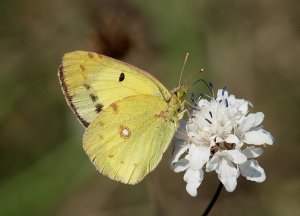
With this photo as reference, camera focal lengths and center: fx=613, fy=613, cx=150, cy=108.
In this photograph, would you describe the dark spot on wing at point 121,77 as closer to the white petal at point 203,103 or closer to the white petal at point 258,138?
the white petal at point 203,103

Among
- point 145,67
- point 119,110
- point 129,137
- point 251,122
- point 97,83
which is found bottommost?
point 145,67

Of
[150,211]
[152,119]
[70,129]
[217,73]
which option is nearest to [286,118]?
[217,73]

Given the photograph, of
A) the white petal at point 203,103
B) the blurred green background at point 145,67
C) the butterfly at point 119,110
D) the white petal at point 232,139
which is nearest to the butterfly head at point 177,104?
the butterfly at point 119,110

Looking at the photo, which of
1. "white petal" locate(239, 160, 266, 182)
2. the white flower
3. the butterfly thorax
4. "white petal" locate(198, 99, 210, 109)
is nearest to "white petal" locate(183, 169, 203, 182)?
the white flower

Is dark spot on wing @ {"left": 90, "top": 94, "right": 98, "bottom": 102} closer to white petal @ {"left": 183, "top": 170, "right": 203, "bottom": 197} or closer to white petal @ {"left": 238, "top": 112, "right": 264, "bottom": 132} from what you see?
white petal @ {"left": 183, "top": 170, "right": 203, "bottom": 197}

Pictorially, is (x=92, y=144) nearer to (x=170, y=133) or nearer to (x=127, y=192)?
(x=170, y=133)

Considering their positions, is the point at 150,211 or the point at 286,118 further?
the point at 286,118

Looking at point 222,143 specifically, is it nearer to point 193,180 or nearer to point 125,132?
point 193,180

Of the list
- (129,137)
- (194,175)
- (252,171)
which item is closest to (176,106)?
(129,137)
